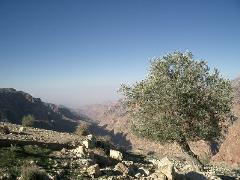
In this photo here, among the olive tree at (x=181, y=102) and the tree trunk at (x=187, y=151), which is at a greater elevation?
the olive tree at (x=181, y=102)

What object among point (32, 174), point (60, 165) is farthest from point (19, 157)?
point (32, 174)

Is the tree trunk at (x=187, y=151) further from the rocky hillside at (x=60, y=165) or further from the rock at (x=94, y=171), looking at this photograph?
the rock at (x=94, y=171)

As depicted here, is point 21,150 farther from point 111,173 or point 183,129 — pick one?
point 183,129

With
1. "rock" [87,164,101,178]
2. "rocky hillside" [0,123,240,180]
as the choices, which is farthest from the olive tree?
"rock" [87,164,101,178]

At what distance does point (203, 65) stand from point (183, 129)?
255 inches

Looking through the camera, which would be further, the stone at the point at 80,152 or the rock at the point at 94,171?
the stone at the point at 80,152

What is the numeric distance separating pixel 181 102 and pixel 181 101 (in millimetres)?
141

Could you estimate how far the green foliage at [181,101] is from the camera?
1172 inches

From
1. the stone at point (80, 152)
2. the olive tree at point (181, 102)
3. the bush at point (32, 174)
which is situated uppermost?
the olive tree at point (181, 102)

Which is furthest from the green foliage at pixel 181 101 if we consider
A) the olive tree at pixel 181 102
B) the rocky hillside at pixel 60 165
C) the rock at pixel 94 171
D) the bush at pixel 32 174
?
the bush at pixel 32 174

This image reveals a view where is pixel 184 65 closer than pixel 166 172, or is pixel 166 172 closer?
pixel 166 172

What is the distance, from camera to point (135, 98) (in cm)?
3294

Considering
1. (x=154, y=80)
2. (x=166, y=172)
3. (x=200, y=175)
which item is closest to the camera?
(x=166, y=172)

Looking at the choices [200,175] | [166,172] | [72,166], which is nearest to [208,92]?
[200,175]
